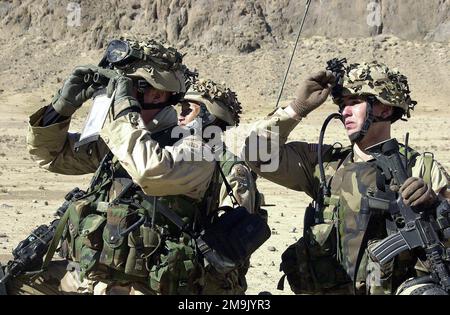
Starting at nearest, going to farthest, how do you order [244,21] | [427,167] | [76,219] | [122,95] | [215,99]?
[122,95] → [76,219] → [427,167] → [215,99] → [244,21]

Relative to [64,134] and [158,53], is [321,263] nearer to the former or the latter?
[158,53]

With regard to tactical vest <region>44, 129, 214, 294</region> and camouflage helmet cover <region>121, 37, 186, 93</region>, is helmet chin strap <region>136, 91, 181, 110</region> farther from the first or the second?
tactical vest <region>44, 129, 214, 294</region>

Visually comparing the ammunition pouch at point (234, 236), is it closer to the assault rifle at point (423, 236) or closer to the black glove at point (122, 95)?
the assault rifle at point (423, 236)

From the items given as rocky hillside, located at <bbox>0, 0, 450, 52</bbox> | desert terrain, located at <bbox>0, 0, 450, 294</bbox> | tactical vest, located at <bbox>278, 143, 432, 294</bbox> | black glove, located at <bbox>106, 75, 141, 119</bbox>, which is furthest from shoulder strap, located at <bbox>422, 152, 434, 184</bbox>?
rocky hillside, located at <bbox>0, 0, 450, 52</bbox>

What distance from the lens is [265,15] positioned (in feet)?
163

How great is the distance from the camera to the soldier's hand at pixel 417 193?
17.3 feet

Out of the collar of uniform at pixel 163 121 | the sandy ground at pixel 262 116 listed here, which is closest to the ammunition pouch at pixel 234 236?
the collar of uniform at pixel 163 121

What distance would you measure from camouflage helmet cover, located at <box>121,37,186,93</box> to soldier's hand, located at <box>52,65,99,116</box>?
8.0 inches

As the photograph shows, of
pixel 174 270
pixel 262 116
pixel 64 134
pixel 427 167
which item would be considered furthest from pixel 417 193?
pixel 262 116

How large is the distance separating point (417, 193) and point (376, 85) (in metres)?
0.81

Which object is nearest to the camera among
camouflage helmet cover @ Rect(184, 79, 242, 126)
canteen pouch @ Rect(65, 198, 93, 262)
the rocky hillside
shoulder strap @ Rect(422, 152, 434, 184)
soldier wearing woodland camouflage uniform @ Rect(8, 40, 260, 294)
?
soldier wearing woodland camouflage uniform @ Rect(8, 40, 260, 294)

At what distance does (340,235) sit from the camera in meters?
5.63

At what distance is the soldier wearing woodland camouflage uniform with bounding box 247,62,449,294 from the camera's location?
18.2 feet

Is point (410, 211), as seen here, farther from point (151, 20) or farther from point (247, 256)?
point (151, 20)
